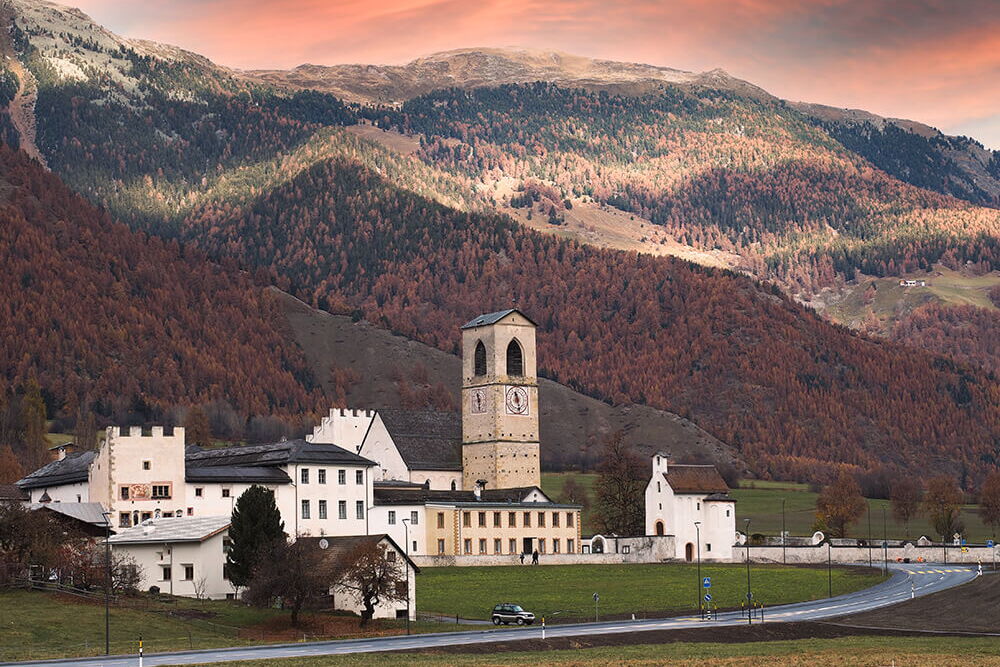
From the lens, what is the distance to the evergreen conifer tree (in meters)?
116

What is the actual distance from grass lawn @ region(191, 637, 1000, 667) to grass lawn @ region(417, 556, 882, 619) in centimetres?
2132

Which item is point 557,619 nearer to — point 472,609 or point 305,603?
point 472,609

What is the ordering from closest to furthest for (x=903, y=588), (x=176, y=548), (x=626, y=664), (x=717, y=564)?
(x=626, y=664)
(x=176, y=548)
(x=903, y=588)
(x=717, y=564)

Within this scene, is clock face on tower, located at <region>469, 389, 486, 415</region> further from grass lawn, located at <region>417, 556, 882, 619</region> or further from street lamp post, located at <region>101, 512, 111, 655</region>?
street lamp post, located at <region>101, 512, 111, 655</region>

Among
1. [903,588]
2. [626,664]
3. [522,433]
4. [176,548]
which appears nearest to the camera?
[626,664]

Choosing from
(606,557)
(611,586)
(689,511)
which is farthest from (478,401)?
(611,586)

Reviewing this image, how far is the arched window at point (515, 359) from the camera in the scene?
185 metres

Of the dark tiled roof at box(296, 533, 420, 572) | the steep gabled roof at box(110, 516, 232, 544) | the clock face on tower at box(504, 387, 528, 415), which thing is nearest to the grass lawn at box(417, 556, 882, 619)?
the dark tiled roof at box(296, 533, 420, 572)

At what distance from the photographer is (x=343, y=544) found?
11594 cm

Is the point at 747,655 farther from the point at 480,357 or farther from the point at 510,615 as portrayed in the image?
the point at 480,357

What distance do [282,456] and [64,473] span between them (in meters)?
18.5

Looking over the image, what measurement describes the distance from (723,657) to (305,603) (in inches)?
1272

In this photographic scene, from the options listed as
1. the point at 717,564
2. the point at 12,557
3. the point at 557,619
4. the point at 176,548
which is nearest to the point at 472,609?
the point at 557,619

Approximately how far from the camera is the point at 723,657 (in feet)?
283
